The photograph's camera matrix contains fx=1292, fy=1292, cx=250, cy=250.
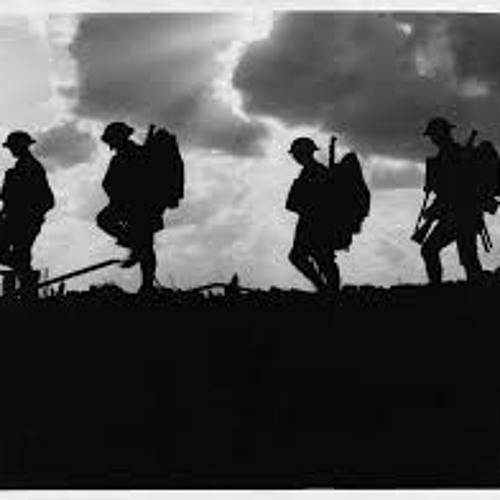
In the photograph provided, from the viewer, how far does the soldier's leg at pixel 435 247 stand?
7574 mm

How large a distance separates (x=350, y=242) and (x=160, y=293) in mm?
1181

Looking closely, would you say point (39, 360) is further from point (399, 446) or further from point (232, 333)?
point (399, 446)

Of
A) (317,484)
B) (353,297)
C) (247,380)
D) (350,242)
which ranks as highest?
(350,242)

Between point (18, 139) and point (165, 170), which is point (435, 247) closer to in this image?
point (165, 170)

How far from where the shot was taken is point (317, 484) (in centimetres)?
612

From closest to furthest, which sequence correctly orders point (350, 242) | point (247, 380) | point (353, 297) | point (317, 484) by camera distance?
point (317, 484) < point (247, 380) < point (353, 297) < point (350, 242)

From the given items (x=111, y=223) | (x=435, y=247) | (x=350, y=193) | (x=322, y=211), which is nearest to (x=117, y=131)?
(x=111, y=223)

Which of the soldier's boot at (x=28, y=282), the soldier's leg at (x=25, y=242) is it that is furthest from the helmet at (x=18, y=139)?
the soldier's boot at (x=28, y=282)

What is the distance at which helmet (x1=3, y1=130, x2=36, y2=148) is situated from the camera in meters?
7.29

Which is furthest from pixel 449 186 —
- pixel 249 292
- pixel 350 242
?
pixel 249 292

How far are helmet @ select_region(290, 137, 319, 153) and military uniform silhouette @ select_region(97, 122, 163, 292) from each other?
939 mm

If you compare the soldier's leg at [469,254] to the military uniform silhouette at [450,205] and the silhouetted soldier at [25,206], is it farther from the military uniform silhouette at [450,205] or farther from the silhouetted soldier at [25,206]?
the silhouetted soldier at [25,206]

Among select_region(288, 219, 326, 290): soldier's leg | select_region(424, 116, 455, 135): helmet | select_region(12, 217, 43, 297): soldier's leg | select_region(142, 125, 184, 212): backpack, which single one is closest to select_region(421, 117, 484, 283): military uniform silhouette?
select_region(424, 116, 455, 135): helmet

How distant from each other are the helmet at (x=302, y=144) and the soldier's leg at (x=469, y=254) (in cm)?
102
